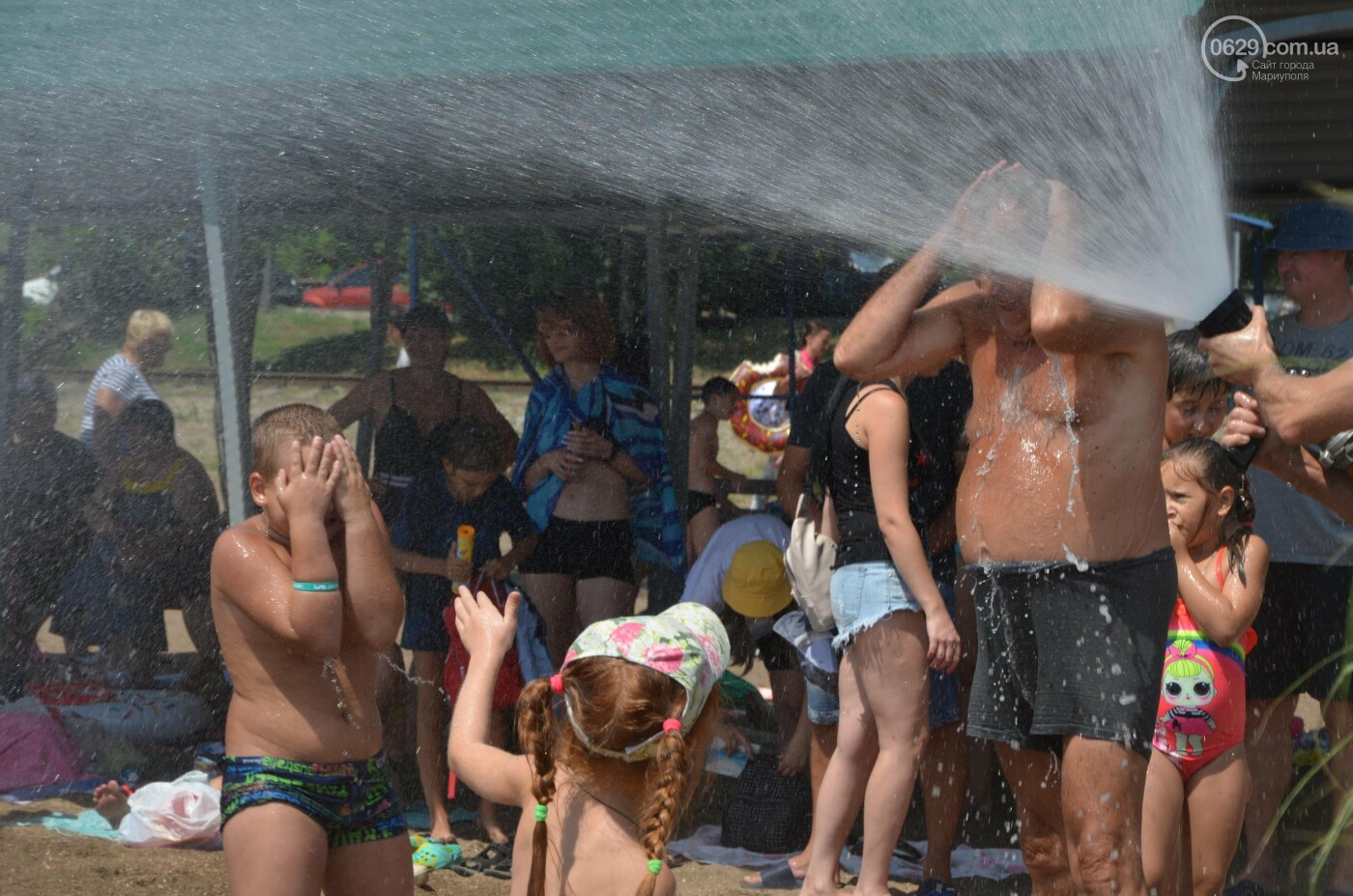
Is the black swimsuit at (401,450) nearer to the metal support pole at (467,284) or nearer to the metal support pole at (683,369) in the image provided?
the metal support pole at (683,369)

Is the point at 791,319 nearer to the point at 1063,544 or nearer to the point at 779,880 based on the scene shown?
the point at 779,880

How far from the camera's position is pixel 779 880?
4523 millimetres

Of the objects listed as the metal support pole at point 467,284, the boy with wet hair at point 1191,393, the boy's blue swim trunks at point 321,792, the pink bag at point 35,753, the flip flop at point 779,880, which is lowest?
the flip flop at point 779,880

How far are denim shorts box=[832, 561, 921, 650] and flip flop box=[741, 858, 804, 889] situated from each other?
956 millimetres

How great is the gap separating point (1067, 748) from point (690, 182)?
126 inches

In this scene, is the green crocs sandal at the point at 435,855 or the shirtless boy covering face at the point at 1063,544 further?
the green crocs sandal at the point at 435,855

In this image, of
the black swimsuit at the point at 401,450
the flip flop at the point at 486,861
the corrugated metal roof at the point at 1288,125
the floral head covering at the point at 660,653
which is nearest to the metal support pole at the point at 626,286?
the black swimsuit at the point at 401,450

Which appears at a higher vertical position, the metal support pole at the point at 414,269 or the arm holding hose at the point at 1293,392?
the metal support pole at the point at 414,269

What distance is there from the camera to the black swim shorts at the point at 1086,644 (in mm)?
2836

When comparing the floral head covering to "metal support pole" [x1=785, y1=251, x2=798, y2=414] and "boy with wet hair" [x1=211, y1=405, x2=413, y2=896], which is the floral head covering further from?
"metal support pole" [x1=785, y1=251, x2=798, y2=414]

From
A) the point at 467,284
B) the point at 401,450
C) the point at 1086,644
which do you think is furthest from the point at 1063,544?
the point at 467,284

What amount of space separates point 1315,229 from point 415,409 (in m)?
3.40

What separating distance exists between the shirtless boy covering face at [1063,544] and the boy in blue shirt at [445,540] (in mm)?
2388

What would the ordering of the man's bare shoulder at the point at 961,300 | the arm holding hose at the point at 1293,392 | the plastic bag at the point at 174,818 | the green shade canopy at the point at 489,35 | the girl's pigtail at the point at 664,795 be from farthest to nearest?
the plastic bag at the point at 174,818 < the green shade canopy at the point at 489,35 < the man's bare shoulder at the point at 961,300 < the arm holding hose at the point at 1293,392 < the girl's pigtail at the point at 664,795
